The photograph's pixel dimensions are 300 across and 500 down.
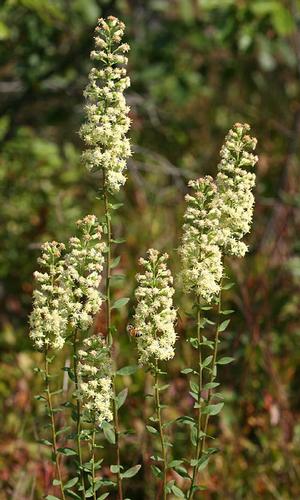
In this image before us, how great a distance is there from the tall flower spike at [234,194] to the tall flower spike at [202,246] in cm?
3

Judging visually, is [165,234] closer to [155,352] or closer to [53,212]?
[53,212]

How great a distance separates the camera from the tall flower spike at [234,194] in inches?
81.8

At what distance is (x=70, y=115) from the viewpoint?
17.5 ft

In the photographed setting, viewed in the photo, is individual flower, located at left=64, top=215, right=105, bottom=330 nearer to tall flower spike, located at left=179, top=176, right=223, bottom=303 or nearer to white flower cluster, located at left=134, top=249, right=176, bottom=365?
white flower cluster, located at left=134, top=249, right=176, bottom=365

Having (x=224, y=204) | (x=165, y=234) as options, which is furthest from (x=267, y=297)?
(x=224, y=204)

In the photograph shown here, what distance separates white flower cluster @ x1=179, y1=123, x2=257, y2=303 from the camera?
2.04 m

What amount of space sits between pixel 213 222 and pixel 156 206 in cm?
345

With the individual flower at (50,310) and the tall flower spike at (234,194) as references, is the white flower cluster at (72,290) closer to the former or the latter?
the individual flower at (50,310)

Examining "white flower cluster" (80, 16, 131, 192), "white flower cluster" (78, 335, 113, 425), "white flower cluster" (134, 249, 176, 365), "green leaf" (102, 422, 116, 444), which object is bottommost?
"green leaf" (102, 422, 116, 444)

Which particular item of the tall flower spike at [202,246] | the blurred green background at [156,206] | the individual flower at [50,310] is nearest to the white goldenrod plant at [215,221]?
the tall flower spike at [202,246]

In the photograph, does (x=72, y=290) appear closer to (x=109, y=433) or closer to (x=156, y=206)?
(x=109, y=433)

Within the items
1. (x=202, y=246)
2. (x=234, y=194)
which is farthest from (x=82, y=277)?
(x=234, y=194)

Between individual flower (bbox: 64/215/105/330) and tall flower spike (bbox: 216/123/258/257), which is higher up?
tall flower spike (bbox: 216/123/258/257)

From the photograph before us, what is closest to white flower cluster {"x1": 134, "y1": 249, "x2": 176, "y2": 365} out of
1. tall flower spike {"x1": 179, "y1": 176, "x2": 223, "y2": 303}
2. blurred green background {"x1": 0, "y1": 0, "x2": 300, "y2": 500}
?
tall flower spike {"x1": 179, "y1": 176, "x2": 223, "y2": 303}
